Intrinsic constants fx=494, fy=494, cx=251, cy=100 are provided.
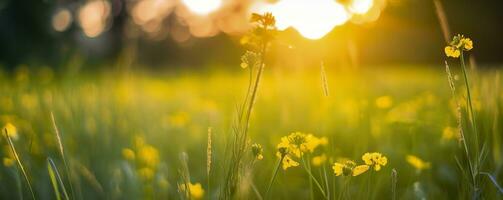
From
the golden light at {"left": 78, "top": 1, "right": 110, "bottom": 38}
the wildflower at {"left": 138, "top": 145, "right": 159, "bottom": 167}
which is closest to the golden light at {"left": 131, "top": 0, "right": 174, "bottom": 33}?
the golden light at {"left": 78, "top": 1, "right": 110, "bottom": 38}

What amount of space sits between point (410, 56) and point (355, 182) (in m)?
17.1

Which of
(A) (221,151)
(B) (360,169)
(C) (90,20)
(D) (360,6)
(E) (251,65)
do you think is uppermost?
(C) (90,20)

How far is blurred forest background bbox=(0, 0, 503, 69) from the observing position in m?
11.7

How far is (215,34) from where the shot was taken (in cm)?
2464

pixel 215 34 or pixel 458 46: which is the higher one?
pixel 458 46

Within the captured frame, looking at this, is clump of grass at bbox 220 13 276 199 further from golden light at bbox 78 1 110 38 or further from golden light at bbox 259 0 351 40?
golden light at bbox 78 1 110 38

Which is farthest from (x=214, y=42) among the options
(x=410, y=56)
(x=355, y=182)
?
(x=355, y=182)

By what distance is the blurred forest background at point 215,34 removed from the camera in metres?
11.7

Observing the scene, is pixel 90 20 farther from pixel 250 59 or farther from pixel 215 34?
pixel 250 59

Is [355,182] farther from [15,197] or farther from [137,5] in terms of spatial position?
[137,5]

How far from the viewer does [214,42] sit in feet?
79.0

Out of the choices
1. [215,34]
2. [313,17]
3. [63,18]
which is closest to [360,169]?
[313,17]

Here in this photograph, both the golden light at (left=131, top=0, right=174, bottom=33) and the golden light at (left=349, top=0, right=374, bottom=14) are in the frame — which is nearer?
the golden light at (left=349, top=0, right=374, bottom=14)

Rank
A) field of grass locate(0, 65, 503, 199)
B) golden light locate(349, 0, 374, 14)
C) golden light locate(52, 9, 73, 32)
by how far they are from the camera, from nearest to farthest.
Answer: field of grass locate(0, 65, 503, 199) < golden light locate(349, 0, 374, 14) < golden light locate(52, 9, 73, 32)
